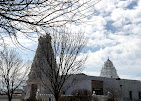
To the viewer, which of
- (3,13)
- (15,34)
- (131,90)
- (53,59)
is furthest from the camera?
(131,90)

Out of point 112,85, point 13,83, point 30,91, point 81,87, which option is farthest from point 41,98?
point 112,85

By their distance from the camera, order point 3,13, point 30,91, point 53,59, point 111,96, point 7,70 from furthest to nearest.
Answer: point 30,91 < point 111,96 < point 7,70 < point 53,59 < point 3,13

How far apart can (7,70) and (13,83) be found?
65.6 inches

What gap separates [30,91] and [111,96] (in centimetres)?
1288

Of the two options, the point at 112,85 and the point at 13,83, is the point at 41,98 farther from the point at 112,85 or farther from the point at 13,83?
the point at 112,85

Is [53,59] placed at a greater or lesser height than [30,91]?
greater

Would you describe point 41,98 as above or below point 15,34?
below

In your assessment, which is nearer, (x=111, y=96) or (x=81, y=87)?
(x=111, y=96)

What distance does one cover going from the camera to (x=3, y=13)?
374cm

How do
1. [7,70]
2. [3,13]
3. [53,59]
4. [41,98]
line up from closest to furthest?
[3,13] < [53,59] < [7,70] < [41,98]

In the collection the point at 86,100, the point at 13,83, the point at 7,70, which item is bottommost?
the point at 86,100

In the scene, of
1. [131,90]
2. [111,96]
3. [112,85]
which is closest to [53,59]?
[111,96]

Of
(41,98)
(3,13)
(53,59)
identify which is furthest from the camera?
(41,98)

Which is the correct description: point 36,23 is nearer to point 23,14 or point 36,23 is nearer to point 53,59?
point 23,14
